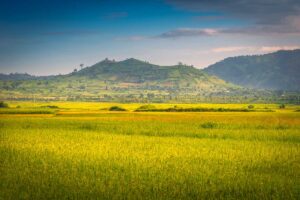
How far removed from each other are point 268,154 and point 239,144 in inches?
204

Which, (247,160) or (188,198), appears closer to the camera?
(188,198)

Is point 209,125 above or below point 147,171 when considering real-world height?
below

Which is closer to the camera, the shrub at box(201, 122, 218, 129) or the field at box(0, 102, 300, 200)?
the field at box(0, 102, 300, 200)

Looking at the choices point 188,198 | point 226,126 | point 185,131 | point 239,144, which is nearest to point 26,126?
point 185,131

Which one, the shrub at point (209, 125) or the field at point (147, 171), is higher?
the field at point (147, 171)

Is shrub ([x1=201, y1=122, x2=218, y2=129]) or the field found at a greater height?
the field

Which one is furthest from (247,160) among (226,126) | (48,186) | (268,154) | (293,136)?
(226,126)

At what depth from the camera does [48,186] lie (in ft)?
44.0

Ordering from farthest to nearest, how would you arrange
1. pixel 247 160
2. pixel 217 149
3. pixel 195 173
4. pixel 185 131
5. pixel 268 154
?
pixel 185 131
pixel 217 149
pixel 268 154
pixel 247 160
pixel 195 173

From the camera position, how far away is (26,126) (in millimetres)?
40281

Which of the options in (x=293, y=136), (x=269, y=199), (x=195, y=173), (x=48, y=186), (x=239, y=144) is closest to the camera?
(x=269, y=199)

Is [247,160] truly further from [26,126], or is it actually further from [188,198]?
[26,126]

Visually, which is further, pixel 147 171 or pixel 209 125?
pixel 209 125

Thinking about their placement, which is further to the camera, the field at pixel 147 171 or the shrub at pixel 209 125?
the shrub at pixel 209 125
